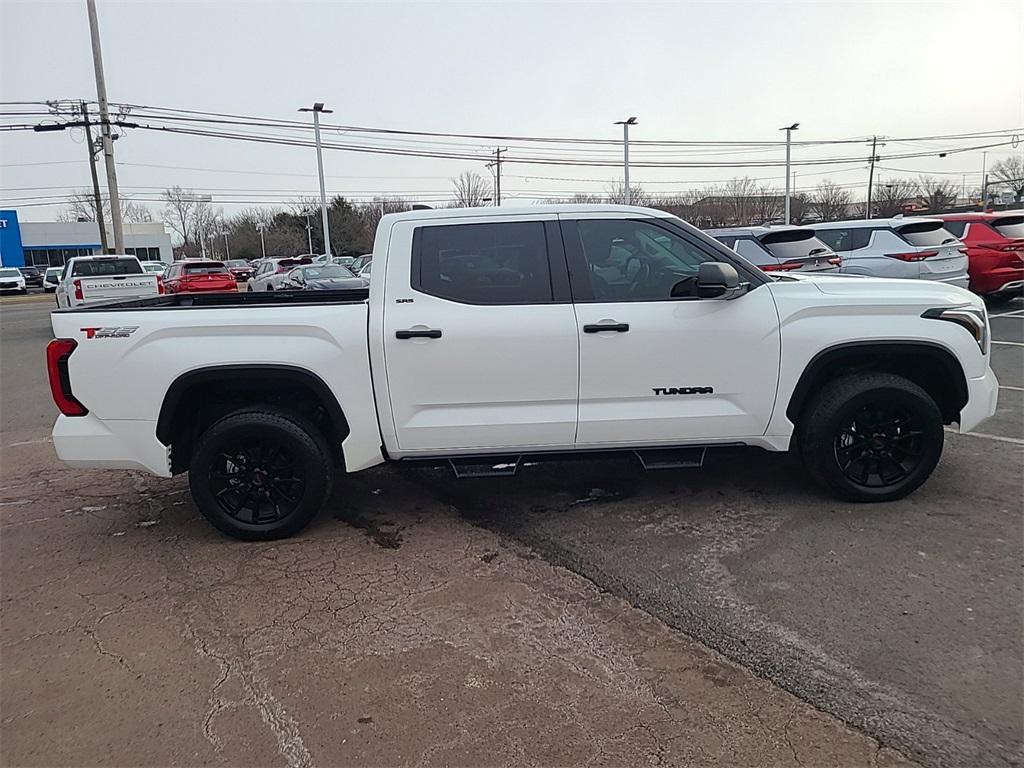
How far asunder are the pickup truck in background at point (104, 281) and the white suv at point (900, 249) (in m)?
13.9

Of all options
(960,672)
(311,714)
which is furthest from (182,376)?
(960,672)

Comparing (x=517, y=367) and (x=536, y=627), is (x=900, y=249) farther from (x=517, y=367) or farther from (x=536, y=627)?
(x=536, y=627)

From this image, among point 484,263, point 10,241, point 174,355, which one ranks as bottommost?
point 174,355

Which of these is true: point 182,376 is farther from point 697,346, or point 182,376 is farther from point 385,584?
point 697,346

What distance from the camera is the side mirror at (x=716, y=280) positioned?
13.6 ft

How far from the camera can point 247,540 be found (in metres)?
4.49

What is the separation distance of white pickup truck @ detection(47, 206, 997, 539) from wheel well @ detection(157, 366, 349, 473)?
0.01m

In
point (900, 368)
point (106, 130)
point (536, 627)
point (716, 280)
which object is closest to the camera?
point (536, 627)

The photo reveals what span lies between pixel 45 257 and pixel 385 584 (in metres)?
83.2

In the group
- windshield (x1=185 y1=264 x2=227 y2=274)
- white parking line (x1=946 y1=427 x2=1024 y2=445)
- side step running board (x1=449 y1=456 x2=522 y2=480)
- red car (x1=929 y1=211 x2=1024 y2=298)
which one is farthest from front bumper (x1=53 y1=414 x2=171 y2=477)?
windshield (x1=185 y1=264 x2=227 y2=274)

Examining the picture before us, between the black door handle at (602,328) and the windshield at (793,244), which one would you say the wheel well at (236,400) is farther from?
the windshield at (793,244)

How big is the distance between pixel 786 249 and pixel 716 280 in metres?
9.14

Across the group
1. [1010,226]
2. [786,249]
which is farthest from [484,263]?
[1010,226]

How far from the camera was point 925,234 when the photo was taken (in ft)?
41.6
